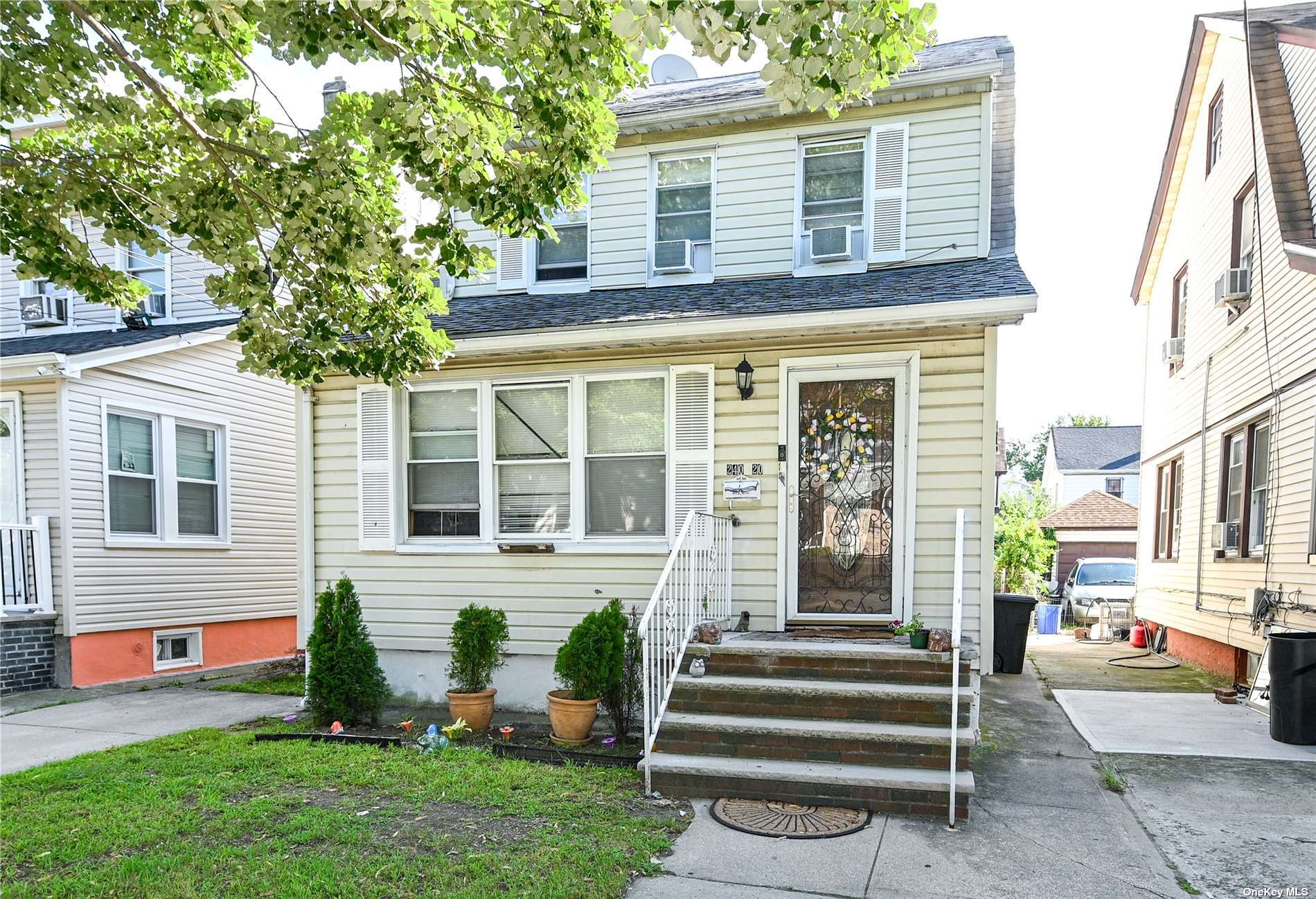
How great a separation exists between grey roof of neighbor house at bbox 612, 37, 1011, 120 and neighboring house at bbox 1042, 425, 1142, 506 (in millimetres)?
22171

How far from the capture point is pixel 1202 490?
9344 millimetres

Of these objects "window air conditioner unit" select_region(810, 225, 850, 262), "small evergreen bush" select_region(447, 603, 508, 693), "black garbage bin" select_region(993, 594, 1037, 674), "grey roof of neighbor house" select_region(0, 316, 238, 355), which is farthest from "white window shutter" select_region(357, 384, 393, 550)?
"black garbage bin" select_region(993, 594, 1037, 674)

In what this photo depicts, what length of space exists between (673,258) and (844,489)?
2.69 meters

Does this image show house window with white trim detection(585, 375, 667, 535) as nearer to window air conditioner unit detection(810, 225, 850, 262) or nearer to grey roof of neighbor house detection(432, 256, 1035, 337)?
grey roof of neighbor house detection(432, 256, 1035, 337)

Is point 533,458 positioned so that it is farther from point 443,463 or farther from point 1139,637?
point 1139,637

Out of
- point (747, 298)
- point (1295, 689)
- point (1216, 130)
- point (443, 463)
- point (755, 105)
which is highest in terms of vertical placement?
point (1216, 130)

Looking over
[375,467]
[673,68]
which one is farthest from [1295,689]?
[673,68]

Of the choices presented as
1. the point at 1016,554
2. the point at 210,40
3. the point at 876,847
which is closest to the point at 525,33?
the point at 210,40

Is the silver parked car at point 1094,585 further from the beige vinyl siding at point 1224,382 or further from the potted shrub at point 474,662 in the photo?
the potted shrub at point 474,662

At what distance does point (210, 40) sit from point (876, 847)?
18.6ft

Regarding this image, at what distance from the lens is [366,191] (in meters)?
4.90

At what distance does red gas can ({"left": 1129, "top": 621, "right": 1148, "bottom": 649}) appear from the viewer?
11844mm

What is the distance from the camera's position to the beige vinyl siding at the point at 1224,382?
698cm

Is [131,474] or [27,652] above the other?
[131,474]
